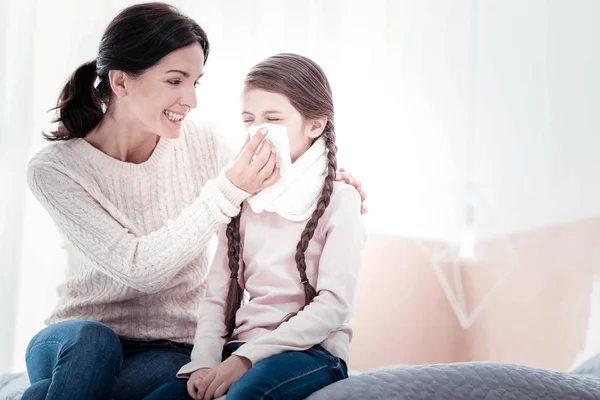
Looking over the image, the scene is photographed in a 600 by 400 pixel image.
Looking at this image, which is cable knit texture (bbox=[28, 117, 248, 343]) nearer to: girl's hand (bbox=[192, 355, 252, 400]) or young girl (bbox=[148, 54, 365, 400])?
young girl (bbox=[148, 54, 365, 400])

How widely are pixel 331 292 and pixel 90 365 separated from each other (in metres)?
0.50

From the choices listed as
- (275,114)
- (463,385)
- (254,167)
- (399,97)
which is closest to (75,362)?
(254,167)

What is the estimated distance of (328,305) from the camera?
129 centimetres

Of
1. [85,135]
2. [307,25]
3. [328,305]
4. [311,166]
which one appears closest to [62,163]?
[85,135]

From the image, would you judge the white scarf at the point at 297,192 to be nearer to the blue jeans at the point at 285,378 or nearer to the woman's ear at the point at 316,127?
the woman's ear at the point at 316,127

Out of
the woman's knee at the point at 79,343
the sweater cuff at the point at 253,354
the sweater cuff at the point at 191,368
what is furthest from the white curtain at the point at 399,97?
the sweater cuff at the point at 253,354

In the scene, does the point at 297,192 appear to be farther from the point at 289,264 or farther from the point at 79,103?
the point at 79,103

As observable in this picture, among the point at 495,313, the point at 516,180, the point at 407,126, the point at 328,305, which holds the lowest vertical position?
the point at 495,313

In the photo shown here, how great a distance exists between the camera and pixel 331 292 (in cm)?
131

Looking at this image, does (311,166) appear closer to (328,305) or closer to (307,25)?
(328,305)

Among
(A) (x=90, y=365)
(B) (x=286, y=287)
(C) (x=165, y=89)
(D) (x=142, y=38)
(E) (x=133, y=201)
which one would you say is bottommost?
(A) (x=90, y=365)

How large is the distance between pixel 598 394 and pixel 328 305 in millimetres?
504

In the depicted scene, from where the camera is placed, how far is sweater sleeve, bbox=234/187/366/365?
1.25 meters

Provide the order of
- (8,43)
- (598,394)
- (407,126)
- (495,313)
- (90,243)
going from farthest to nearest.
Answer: (407,126)
(495,313)
(8,43)
(90,243)
(598,394)
